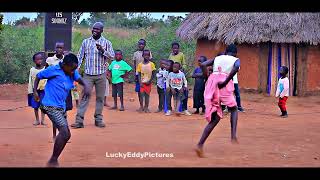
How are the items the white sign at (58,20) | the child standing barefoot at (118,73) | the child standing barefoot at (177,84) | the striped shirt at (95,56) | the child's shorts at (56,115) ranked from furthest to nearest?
the white sign at (58,20)
the child standing barefoot at (118,73)
the child standing barefoot at (177,84)
the striped shirt at (95,56)
the child's shorts at (56,115)

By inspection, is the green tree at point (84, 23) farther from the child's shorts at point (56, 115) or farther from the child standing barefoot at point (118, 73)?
the child's shorts at point (56, 115)

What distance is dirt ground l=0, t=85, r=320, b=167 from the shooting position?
730 cm

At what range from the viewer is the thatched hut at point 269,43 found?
1603 cm

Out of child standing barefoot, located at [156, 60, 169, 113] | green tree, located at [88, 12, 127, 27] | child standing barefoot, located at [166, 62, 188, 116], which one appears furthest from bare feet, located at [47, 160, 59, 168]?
green tree, located at [88, 12, 127, 27]

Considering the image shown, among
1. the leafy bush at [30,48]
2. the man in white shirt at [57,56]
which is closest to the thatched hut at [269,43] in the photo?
the leafy bush at [30,48]

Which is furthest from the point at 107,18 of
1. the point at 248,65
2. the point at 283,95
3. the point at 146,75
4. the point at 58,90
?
the point at 58,90

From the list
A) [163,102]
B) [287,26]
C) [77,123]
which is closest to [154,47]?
[287,26]

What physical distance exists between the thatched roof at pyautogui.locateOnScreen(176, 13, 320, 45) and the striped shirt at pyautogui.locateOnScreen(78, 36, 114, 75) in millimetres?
6193

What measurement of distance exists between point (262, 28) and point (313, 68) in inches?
71.5

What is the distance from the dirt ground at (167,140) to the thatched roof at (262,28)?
292cm

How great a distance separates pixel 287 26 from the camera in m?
16.1

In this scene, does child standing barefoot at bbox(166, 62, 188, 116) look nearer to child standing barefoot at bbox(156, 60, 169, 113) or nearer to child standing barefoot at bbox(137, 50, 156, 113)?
child standing barefoot at bbox(156, 60, 169, 113)
